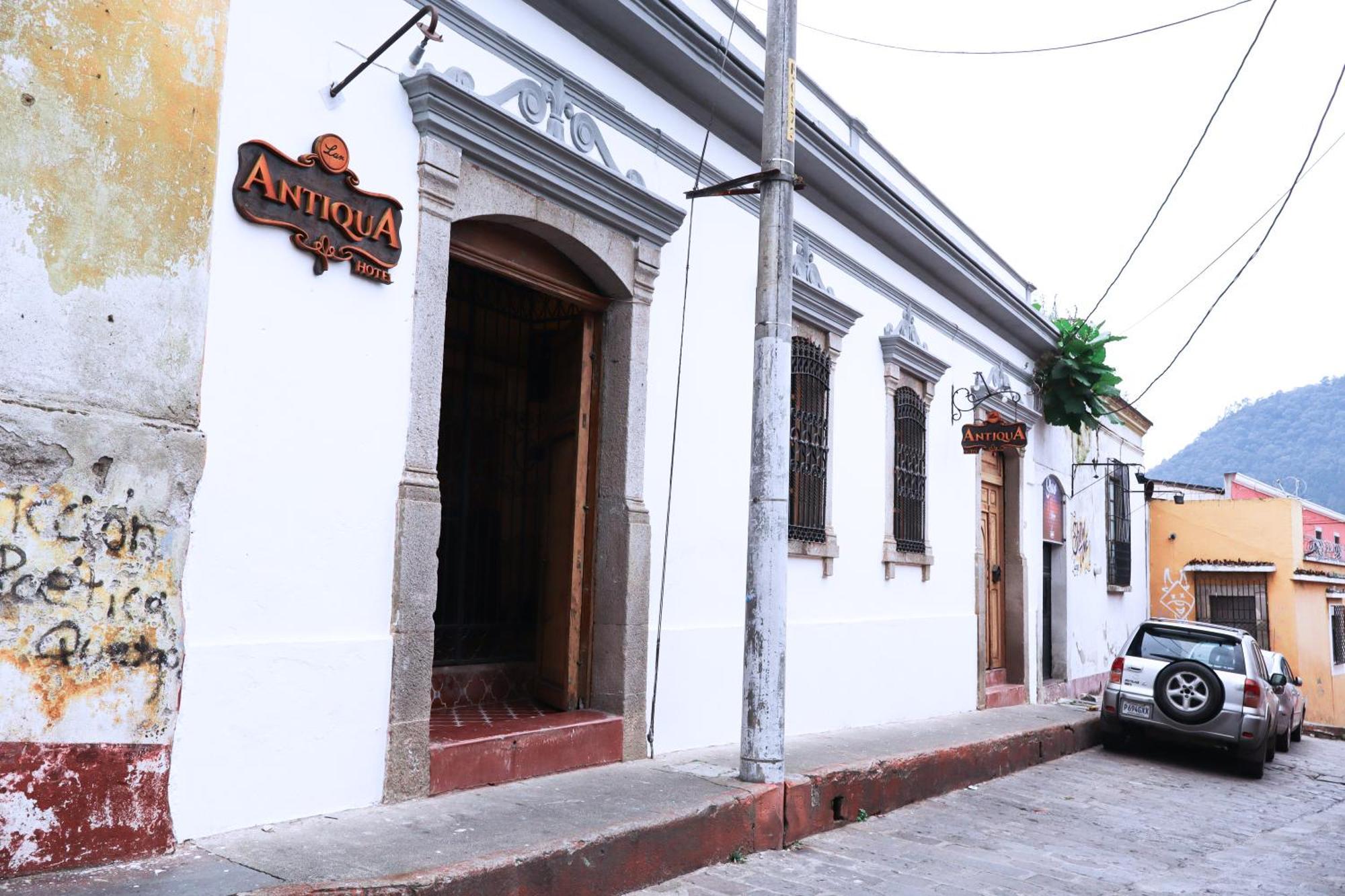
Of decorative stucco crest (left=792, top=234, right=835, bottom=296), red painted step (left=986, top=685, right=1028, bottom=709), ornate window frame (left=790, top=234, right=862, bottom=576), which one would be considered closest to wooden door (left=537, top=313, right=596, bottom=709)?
ornate window frame (left=790, top=234, right=862, bottom=576)

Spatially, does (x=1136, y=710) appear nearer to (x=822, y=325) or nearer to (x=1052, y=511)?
(x=1052, y=511)

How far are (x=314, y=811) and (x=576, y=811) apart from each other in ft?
3.89

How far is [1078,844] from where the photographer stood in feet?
22.4

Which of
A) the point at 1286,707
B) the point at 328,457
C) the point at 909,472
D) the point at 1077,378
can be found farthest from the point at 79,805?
the point at 1077,378

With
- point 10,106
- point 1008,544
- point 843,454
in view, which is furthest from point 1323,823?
point 10,106

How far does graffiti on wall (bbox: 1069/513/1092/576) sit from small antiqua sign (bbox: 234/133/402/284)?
12.8 meters

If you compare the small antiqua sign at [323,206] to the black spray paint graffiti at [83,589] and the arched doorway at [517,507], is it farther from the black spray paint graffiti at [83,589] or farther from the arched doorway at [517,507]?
the black spray paint graffiti at [83,589]

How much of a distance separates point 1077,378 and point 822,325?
6.74 meters

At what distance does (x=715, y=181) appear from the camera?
26.2ft

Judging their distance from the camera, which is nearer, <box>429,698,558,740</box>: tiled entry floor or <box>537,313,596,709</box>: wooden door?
<box>429,698,558,740</box>: tiled entry floor

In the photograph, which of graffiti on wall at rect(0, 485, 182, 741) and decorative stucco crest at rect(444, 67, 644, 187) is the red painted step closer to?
decorative stucco crest at rect(444, 67, 644, 187)

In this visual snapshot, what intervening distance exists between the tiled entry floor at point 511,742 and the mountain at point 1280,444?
92.7 m

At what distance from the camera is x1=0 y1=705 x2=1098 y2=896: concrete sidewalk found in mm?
3910

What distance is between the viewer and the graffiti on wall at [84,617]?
3.81 m
